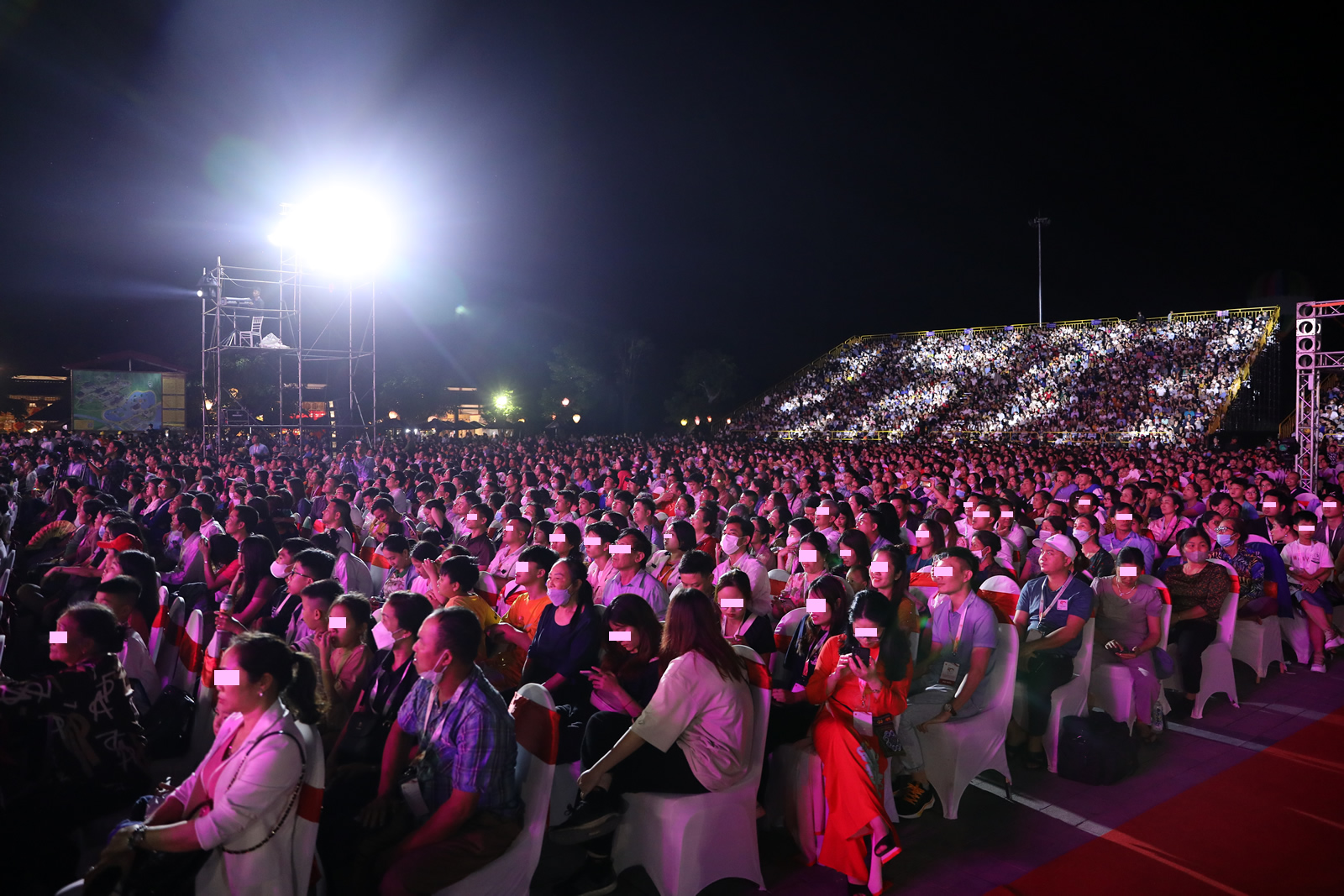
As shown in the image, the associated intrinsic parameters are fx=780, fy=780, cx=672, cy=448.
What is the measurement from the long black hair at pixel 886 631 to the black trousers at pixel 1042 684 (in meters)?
1.18

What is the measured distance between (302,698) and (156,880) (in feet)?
1.99

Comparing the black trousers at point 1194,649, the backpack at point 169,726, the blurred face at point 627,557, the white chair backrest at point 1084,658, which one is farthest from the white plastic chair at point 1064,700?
the backpack at point 169,726

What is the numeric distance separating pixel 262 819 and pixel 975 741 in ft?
10.5

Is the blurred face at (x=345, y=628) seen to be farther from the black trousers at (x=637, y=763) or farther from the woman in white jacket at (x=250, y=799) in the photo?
the black trousers at (x=637, y=763)

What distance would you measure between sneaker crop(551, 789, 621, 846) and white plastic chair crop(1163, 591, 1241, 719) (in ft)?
13.6

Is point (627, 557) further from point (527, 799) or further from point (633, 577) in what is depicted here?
point (527, 799)

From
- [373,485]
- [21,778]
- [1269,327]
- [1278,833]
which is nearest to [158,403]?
[373,485]

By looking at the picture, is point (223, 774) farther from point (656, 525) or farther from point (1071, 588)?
point (656, 525)

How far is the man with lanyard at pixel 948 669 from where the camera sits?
3.87 meters

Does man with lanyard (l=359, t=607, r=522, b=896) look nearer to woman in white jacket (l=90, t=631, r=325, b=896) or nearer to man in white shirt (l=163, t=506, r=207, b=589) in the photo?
woman in white jacket (l=90, t=631, r=325, b=896)

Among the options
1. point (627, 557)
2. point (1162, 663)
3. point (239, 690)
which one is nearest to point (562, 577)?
point (627, 557)

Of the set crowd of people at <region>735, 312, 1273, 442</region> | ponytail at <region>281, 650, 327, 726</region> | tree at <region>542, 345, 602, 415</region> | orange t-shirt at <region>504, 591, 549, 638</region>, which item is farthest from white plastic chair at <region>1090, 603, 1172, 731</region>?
tree at <region>542, 345, 602, 415</region>

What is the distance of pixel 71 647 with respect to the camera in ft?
9.36

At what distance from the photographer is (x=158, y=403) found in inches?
1459
